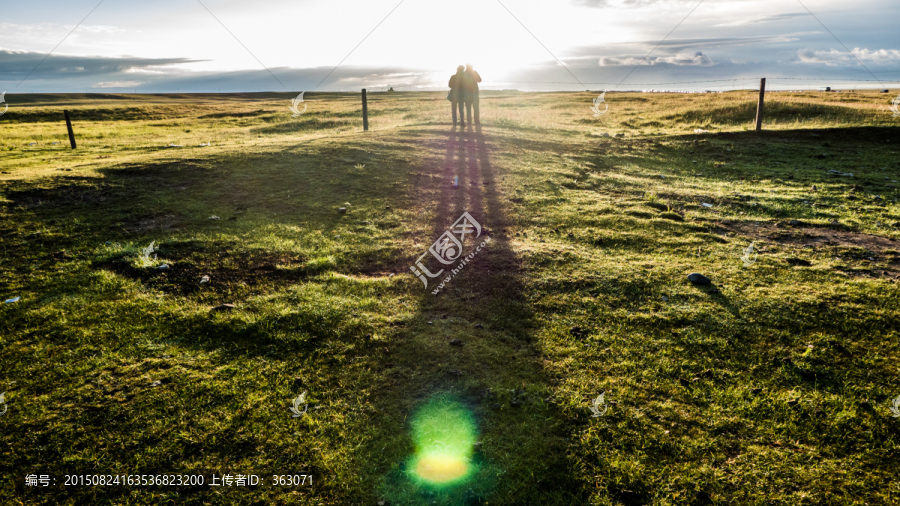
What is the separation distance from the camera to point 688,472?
127 inches

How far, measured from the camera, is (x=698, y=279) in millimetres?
6062

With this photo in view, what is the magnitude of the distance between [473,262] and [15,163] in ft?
52.9

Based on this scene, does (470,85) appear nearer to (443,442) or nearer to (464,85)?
(464,85)

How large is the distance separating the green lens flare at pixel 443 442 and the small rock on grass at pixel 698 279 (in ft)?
13.7

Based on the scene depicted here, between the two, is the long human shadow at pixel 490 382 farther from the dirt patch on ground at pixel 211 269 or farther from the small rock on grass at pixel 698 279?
the small rock on grass at pixel 698 279

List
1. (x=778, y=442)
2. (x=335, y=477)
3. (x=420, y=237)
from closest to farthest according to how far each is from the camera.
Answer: (x=335, y=477) → (x=778, y=442) → (x=420, y=237)

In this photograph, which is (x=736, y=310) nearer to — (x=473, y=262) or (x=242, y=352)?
(x=473, y=262)

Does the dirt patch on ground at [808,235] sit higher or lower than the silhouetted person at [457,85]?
lower

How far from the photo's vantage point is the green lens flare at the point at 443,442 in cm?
325

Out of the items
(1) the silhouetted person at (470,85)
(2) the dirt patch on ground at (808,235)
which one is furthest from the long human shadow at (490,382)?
(1) the silhouetted person at (470,85)

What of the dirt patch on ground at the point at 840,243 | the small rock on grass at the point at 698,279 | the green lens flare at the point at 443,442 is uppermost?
the dirt patch on ground at the point at 840,243

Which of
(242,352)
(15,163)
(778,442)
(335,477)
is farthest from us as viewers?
(15,163)

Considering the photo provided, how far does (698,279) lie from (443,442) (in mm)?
4591

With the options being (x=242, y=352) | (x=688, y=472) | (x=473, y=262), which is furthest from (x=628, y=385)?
(x=242, y=352)
